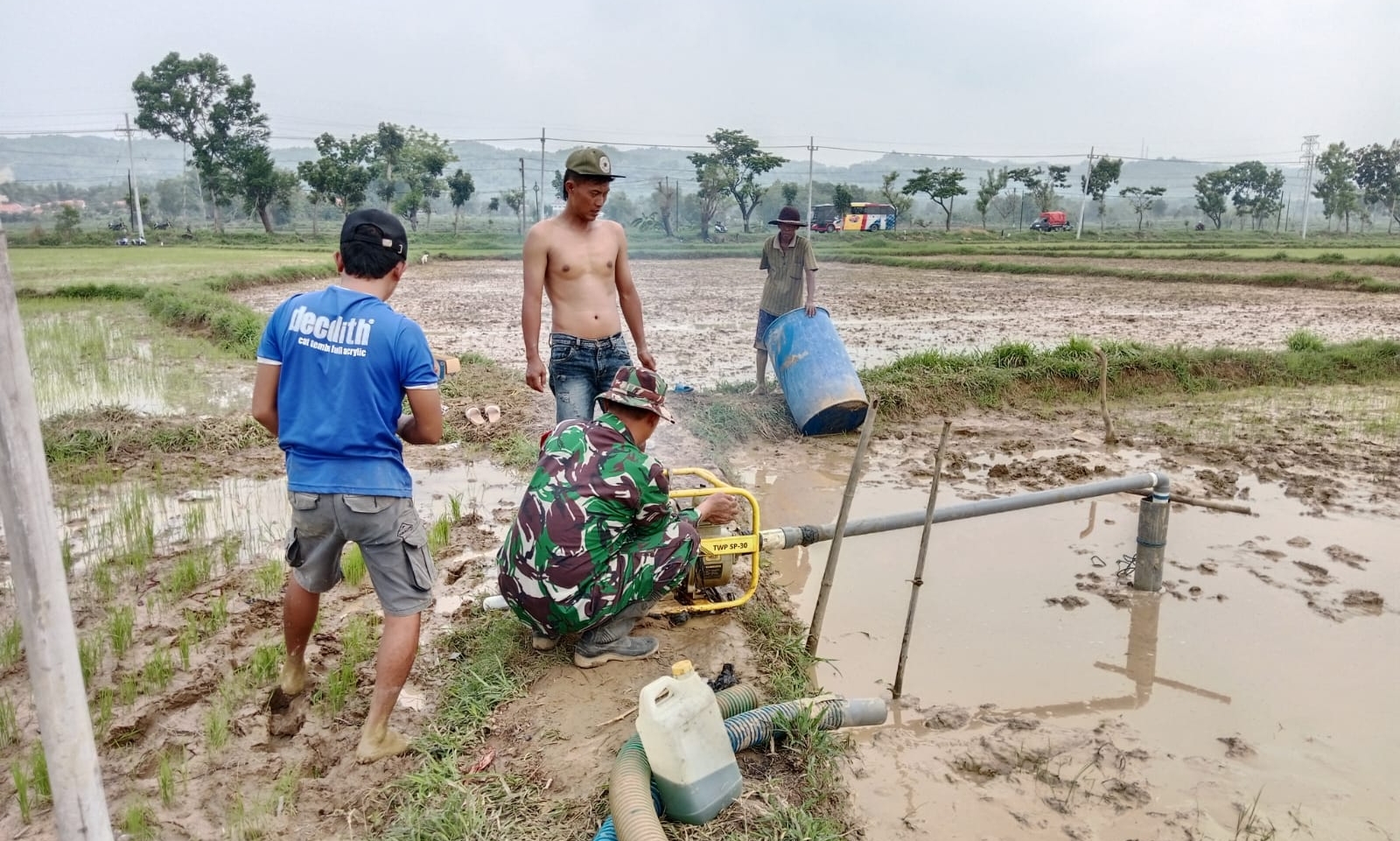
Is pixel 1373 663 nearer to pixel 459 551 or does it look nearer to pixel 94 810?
pixel 459 551

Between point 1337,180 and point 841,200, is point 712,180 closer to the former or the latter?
point 841,200

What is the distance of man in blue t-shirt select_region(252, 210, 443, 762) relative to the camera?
2.58m

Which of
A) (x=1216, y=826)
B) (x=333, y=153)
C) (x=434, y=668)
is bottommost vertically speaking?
(x=1216, y=826)

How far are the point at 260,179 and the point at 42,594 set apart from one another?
41.4m

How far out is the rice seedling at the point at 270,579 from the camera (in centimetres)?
418

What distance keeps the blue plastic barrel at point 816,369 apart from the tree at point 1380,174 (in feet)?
201

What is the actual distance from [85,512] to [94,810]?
425 cm

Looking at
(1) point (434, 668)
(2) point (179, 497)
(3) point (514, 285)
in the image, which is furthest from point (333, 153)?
(1) point (434, 668)

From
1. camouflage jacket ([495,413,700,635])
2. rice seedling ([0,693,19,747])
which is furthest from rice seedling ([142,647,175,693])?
camouflage jacket ([495,413,700,635])

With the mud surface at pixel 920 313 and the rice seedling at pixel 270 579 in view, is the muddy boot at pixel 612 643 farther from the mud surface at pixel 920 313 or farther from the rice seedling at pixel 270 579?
the mud surface at pixel 920 313

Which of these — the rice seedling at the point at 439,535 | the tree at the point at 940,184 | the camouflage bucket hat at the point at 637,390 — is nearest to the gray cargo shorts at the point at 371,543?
the camouflage bucket hat at the point at 637,390

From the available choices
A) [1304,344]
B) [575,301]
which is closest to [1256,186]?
[1304,344]

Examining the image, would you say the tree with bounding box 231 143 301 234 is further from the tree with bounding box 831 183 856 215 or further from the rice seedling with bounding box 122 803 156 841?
the rice seedling with bounding box 122 803 156 841

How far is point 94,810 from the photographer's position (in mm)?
1787
